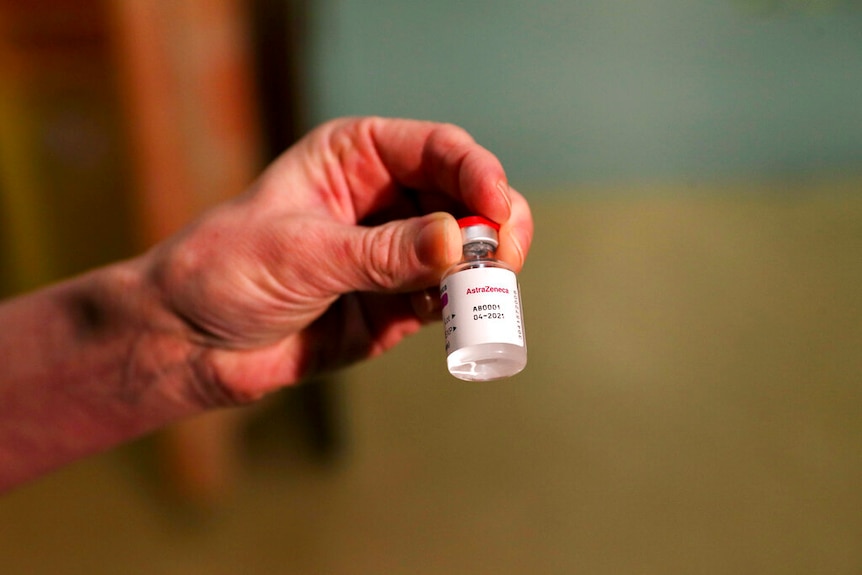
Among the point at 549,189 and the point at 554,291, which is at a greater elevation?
the point at 549,189

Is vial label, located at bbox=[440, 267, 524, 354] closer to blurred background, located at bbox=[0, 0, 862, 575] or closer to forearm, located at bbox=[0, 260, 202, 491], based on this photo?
forearm, located at bbox=[0, 260, 202, 491]

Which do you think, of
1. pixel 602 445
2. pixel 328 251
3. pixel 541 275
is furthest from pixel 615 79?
pixel 328 251

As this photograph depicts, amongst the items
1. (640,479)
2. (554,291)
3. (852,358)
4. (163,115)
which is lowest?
(640,479)

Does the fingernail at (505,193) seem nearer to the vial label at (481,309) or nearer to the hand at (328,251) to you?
the hand at (328,251)

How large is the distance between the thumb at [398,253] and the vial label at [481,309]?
4 centimetres

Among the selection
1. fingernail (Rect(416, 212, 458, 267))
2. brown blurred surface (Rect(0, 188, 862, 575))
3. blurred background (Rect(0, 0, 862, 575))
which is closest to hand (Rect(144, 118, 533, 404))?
fingernail (Rect(416, 212, 458, 267))

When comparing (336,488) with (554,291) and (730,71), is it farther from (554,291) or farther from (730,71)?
(730,71)

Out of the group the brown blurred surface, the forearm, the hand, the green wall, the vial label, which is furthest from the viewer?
the green wall

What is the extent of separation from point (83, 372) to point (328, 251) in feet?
1.67

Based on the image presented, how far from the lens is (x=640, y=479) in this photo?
5.70 ft

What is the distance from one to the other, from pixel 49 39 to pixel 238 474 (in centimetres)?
136

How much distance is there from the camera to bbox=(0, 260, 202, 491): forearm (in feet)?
3.20

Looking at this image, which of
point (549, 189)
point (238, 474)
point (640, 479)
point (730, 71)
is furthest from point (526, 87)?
point (238, 474)

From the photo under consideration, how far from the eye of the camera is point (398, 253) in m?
0.75
